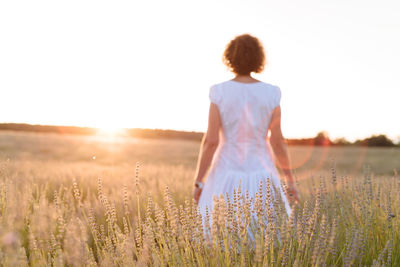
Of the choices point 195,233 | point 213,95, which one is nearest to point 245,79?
point 213,95

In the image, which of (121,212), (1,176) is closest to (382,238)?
(121,212)

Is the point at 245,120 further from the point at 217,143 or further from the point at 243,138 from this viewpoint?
the point at 217,143

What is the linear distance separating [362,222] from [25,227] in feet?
8.21

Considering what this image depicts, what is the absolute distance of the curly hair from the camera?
115 inches

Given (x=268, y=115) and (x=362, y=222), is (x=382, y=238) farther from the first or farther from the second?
(x=268, y=115)

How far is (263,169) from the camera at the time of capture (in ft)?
9.71

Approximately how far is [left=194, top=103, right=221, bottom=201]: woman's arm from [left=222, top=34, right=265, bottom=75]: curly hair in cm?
41

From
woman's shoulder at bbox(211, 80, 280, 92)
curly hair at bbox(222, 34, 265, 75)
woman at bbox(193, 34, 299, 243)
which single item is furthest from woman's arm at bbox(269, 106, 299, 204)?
curly hair at bbox(222, 34, 265, 75)

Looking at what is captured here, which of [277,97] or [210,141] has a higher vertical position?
[277,97]

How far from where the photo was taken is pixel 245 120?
9.50 feet

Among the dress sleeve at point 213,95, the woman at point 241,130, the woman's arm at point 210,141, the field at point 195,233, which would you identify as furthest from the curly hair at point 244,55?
the field at point 195,233

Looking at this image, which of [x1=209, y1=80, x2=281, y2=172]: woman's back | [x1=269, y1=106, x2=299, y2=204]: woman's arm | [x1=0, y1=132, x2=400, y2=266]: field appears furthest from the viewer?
[x1=269, y1=106, x2=299, y2=204]: woman's arm

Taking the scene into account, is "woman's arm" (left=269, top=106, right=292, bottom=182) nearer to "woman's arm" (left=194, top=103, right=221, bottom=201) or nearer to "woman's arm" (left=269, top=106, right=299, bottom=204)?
"woman's arm" (left=269, top=106, right=299, bottom=204)

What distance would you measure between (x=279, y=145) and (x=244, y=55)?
0.81 metres
